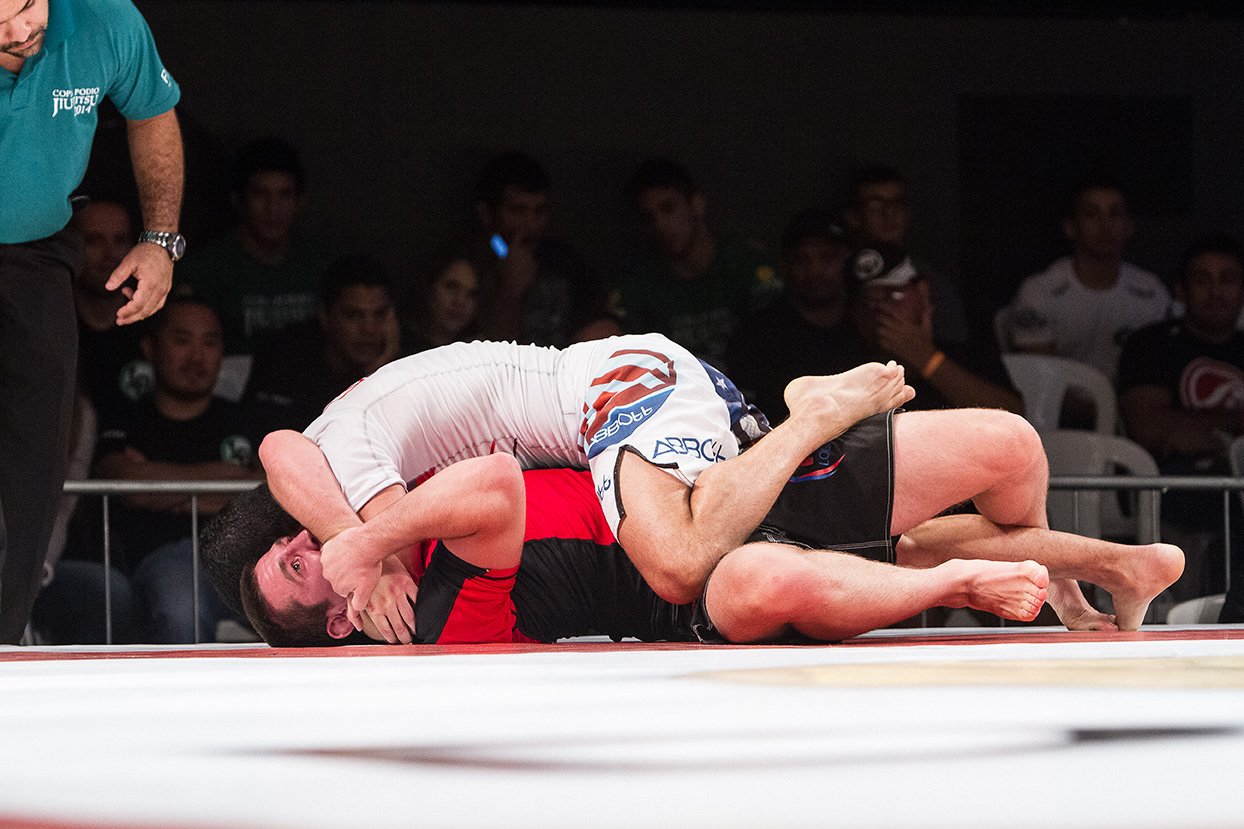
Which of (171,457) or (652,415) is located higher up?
(652,415)

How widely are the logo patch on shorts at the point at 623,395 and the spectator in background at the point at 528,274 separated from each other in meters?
1.58

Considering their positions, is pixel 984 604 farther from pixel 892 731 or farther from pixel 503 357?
pixel 503 357

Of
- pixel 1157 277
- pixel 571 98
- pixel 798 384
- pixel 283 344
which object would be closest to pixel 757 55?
pixel 571 98

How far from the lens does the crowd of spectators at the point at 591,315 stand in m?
3.08

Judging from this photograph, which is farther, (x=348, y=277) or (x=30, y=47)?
(x=348, y=277)

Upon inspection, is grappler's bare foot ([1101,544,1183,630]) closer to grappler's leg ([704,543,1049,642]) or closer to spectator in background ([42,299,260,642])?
grappler's leg ([704,543,1049,642])

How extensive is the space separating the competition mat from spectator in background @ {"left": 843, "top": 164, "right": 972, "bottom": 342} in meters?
2.40

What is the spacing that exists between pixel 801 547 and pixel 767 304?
201cm

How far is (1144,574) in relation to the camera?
5.68 ft

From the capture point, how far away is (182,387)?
10.1ft

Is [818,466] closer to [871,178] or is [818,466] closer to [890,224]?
[890,224]

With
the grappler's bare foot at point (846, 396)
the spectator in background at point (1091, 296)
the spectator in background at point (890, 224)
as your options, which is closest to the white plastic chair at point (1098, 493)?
the spectator in background at point (1091, 296)

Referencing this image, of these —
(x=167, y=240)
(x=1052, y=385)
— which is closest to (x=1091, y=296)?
(x=1052, y=385)

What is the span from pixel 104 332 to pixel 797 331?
1.92 meters
